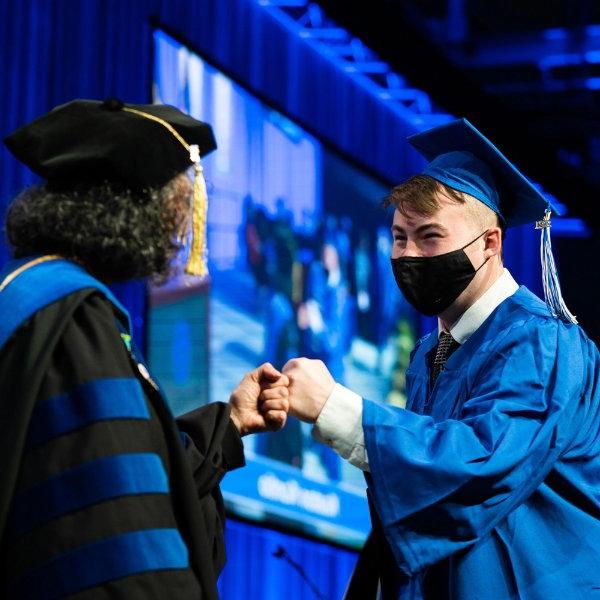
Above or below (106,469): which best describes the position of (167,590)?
below

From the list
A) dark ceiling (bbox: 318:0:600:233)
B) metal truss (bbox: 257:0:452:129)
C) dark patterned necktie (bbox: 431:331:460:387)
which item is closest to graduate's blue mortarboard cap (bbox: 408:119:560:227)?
dark patterned necktie (bbox: 431:331:460:387)

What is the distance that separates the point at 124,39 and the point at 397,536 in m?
3.77

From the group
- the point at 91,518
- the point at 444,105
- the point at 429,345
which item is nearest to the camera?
the point at 91,518

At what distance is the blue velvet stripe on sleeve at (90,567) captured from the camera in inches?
78.5

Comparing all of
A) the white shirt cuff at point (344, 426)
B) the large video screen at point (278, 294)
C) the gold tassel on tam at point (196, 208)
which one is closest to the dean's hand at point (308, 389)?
the white shirt cuff at point (344, 426)

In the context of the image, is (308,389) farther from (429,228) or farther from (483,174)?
(483,174)

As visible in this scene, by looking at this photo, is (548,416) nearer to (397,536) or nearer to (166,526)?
(397,536)

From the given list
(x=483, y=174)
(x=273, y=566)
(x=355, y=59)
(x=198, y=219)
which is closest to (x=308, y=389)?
(x=198, y=219)

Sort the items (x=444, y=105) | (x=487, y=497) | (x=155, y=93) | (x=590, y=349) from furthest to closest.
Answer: (x=444, y=105) → (x=155, y=93) → (x=590, y=349) → (x=487, y=497)

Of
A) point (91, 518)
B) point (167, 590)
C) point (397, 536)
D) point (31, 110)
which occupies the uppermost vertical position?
point (31, 110)

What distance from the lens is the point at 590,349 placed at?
309 centimetres

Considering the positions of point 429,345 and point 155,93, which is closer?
point 429,345

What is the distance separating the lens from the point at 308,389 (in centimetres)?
292

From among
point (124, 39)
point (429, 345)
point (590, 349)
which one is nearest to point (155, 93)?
point (124, 39)
